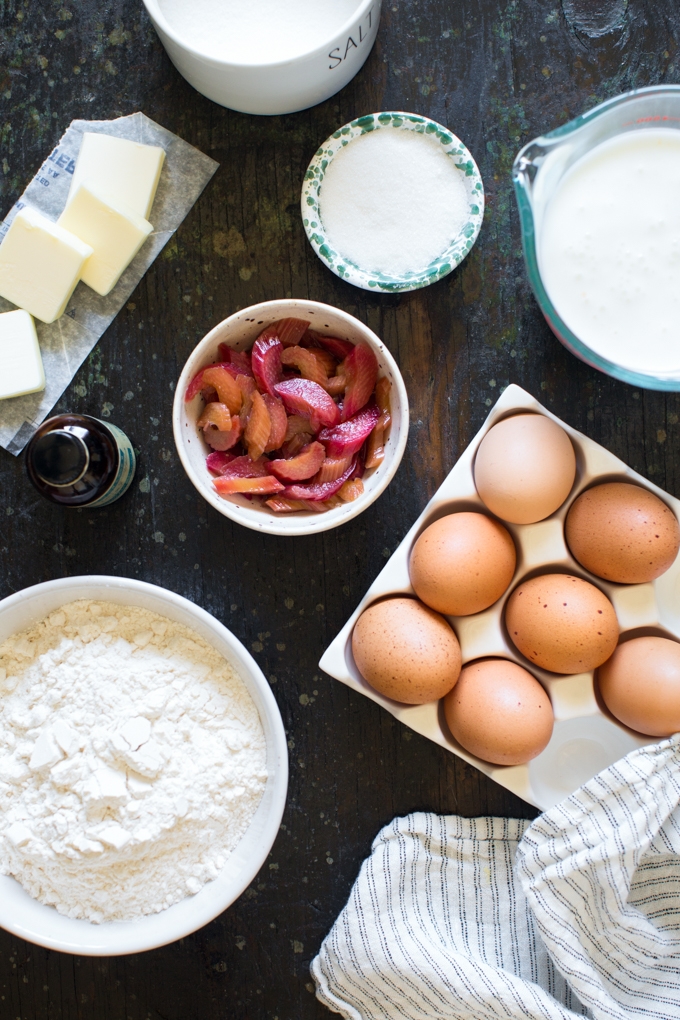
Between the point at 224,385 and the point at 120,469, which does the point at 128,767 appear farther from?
the point at 224,385

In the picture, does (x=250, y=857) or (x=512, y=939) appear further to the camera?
(x=512, y=939)

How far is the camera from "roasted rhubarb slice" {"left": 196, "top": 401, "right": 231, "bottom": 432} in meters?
0.96

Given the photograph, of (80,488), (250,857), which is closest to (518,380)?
(80,488)

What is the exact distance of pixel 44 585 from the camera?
98cm

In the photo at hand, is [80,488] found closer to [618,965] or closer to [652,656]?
[652,656]

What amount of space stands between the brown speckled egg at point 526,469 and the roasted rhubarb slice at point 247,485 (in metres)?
0.28

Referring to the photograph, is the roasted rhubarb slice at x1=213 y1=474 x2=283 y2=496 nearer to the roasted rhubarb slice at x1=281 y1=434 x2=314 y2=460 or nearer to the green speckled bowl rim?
the roasted rhubarb slice at x1=281 y1=434 x2=314 y2=460

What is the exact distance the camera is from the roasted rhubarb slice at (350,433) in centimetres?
96

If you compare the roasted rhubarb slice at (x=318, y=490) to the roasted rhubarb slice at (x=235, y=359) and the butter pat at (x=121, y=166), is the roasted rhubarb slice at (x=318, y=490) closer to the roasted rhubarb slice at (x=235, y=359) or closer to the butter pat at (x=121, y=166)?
the roasted rhubarb slice at (x=235, y=359)

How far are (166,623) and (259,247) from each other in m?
0.59

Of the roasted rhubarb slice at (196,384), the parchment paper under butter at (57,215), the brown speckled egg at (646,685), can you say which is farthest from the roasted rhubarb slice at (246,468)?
the brown speckled egg at (646,685)

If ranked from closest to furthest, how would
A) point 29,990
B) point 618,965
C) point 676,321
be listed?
point 676,321, point 618,965, point 29,990

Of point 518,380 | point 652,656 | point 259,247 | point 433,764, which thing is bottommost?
point 433,764

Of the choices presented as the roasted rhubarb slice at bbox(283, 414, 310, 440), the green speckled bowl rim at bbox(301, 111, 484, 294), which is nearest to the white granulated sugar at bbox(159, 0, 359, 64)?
the green speckled bowl rim at bbox(301, 111, 484, 294)
